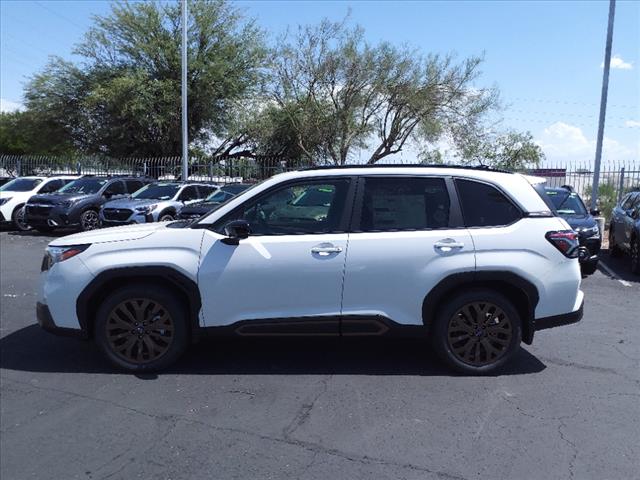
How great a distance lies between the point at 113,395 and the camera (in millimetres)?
4586

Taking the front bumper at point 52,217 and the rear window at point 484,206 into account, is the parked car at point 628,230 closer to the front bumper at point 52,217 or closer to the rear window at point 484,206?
the rear window at point 484,206

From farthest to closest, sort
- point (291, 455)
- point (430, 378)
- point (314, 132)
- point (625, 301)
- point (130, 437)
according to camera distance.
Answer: point (314, 132)
point (625, 301)
point (430, 378)
point (130, 437)
point (291, 455)

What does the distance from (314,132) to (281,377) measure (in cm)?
Answer: 2604

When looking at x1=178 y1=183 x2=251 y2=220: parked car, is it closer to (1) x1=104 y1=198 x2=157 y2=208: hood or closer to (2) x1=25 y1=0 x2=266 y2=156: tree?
(1) x1=104 y1=198 x2=157 y2=208: hood

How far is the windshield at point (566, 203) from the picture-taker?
11243 millimetres

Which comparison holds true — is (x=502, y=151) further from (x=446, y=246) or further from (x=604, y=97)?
(x=446, y=246)

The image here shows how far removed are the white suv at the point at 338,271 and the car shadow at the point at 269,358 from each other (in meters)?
0.37

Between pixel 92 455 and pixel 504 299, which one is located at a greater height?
pixel 504 299

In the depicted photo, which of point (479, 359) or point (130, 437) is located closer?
point (130, 437)

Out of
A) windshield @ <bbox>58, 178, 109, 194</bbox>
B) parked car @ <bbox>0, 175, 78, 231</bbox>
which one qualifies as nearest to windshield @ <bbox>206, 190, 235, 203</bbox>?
windshield @ <bbox>58, 178, 109, 194</bbox>

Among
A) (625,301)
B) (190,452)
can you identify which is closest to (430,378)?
(190,452)

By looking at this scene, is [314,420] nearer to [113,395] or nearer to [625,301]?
[113,395]

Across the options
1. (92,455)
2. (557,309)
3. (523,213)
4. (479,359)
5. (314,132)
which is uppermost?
(314,132)

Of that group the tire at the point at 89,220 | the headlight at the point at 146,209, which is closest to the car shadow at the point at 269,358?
the headlight at the point at 146,209
